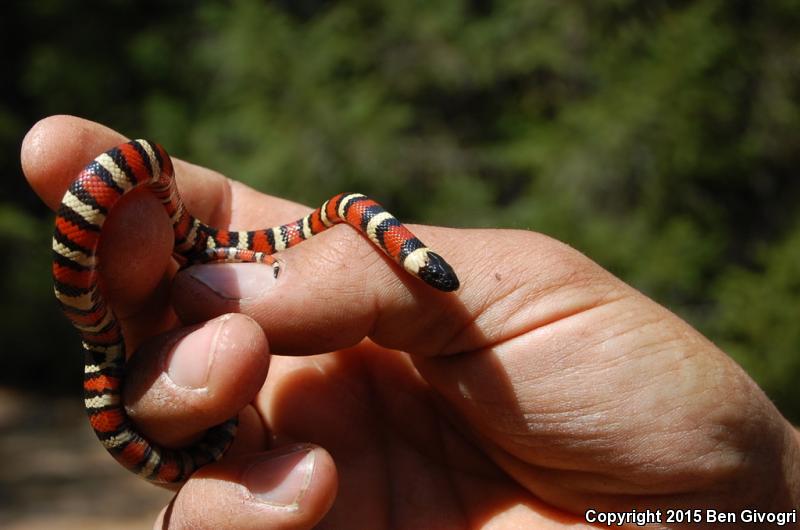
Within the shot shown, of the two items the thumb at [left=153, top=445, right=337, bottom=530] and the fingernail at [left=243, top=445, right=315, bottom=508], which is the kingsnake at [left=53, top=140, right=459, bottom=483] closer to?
the thumb at [left=153, top=445, right=337, bottom=530]

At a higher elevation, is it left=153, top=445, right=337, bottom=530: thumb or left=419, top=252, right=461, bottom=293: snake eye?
left=419, top=252, right=461, bottom=293: snake eye

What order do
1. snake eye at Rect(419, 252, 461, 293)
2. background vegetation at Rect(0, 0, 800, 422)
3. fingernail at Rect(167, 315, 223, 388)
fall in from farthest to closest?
background vegetation at Rect(0, 0, 800, 422) → snake eye at Rect(419, 252, 461, 293) → fingernail at Rect(167, 315, 223, 388)

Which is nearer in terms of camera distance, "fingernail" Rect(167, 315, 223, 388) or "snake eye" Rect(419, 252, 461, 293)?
"fingernail" Rect(167, 315, 223, 388)

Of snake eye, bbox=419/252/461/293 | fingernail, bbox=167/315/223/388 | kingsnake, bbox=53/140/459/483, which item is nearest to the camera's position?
kingsnake, bbox=53/140/459/483

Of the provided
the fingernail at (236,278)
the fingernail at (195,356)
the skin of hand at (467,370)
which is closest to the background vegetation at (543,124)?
A: the skin of hand at (467,370)

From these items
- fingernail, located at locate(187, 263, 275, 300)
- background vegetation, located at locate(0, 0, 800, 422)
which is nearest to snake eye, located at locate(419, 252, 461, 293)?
fingernail, located at locate(187, 263, 275, 300)

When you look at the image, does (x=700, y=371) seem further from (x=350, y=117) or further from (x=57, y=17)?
(x=57, y=17)

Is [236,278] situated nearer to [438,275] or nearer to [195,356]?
[195,356]
